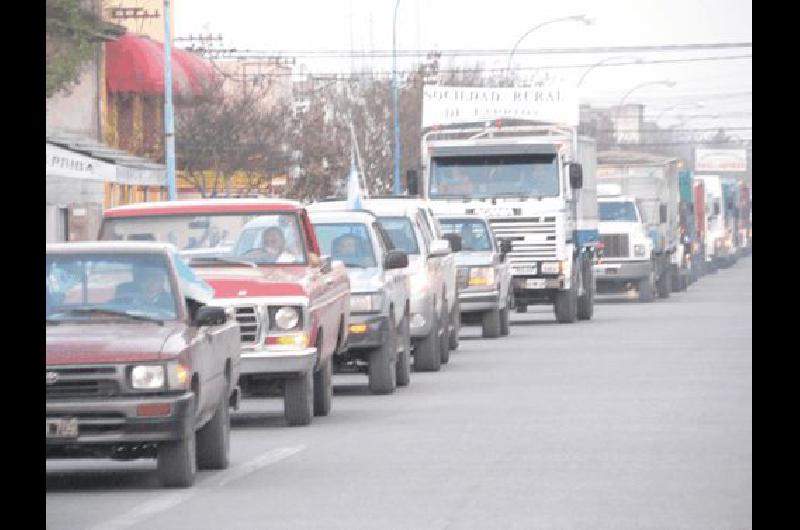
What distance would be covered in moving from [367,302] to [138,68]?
31716 mm

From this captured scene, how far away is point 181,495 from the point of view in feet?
47.2

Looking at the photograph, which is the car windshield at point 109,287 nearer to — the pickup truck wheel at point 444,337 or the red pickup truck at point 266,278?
the red pickup truck at point 266,278

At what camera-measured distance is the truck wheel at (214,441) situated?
15.8 metres

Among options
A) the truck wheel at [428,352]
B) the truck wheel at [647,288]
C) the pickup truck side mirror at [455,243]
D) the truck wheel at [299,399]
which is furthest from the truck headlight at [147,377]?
the truck wheel at [647,288]

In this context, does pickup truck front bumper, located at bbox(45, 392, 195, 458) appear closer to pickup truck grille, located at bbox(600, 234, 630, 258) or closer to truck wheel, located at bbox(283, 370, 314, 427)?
truck wheel, located at bbox(283, 370, 314, 427)

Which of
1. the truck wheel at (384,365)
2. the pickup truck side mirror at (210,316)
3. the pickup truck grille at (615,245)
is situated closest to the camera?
the pickup truck side mirror at (210,316)

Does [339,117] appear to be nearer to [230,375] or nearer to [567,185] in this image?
[567,185]

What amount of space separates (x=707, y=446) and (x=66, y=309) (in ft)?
16.3

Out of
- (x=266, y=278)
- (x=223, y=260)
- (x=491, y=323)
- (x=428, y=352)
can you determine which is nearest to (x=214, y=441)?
(x=266, y=278)

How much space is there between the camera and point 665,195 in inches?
2324

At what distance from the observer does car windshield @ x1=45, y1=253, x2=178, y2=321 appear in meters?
15.2

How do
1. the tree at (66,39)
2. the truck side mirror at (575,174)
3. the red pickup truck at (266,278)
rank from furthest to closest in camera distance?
the tree at (66,39), the truck side mirror at (575,174), the red pickup truck at (266,278)

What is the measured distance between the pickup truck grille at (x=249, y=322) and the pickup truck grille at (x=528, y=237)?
20.9m

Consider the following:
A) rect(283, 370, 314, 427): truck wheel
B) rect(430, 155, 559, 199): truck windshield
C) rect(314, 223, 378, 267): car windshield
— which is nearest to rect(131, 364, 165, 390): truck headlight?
rect(283, 370, 314, 427): truck wheel
